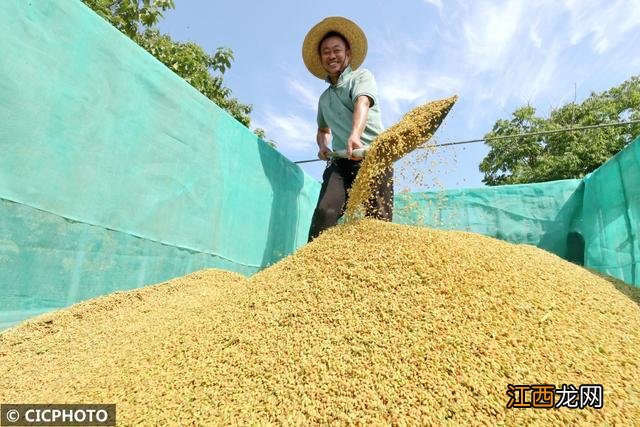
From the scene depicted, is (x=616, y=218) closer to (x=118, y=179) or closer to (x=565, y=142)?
(x=118, y=179)

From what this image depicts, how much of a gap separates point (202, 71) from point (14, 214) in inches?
143

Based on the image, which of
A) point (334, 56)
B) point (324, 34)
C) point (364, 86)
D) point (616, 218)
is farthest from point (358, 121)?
point (616, 218)

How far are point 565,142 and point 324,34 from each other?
1154cm

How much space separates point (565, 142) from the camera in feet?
38.1

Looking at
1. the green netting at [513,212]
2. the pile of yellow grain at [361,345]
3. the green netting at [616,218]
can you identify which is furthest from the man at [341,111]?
the green netting at [616,218]

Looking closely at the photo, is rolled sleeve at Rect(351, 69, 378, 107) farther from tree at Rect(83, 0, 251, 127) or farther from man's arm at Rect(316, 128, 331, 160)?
tree at Rect(83, 0, 251, 127)

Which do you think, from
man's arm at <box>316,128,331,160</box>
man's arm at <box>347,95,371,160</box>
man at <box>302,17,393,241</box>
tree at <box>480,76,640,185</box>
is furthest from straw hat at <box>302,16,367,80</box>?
tree at <box>480,76,640,185</box>

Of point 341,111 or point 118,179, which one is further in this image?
point 341,111

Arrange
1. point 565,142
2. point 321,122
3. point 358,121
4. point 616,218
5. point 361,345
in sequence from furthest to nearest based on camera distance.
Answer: point 565,142
point 321,122
point 616,218
point 358,121
point 361,345

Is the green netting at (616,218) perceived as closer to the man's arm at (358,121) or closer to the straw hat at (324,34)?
the man's arm at (358,121)

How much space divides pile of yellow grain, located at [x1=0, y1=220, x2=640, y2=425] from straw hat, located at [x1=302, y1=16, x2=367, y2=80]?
6.46ft

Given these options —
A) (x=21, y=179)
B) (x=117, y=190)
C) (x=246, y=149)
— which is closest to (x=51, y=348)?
(x=21, y=179)

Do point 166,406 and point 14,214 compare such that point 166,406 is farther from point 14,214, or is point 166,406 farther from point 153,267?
point 153,267

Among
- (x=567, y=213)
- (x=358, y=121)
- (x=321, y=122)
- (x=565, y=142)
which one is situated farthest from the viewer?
(x=565, y=142)
